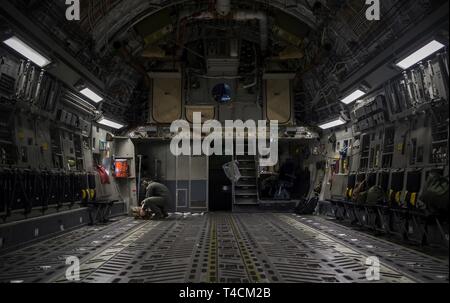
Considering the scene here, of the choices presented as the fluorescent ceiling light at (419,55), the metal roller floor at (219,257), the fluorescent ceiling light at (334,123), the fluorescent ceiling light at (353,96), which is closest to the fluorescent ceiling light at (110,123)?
the metal roller floor at (219,257)

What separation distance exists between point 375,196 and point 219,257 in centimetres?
479

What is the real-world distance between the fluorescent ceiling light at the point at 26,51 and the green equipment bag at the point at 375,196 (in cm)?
794

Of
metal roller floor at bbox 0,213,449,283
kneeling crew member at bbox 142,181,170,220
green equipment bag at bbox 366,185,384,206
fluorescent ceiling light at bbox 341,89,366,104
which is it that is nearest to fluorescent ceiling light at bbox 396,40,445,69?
fluorescent ceiling light at bbox 341,89,366,104

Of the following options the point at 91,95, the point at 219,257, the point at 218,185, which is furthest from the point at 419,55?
the point at 218,185

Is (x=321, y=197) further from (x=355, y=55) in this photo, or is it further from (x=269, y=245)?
(x=269, y=245)

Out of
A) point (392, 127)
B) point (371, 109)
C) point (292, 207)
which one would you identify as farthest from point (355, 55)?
point (292, 207)

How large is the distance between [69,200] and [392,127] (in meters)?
8.49

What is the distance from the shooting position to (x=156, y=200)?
13078mm

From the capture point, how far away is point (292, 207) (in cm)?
1594

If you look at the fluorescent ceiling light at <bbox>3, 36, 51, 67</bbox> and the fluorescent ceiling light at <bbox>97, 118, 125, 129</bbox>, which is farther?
the fluorescent ceiling light at <bbox>97, 118, 125, 129</bbox>

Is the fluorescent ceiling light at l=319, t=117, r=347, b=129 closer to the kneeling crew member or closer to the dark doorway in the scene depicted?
the dark doorway

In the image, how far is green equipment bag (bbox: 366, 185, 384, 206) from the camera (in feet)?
30.5

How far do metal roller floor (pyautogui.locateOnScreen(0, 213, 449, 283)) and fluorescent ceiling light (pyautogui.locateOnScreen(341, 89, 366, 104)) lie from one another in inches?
148

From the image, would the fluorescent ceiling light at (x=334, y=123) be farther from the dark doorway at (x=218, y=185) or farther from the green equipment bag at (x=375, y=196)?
the dark doorway at (x=218, y=185)
